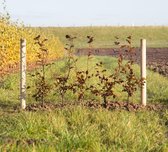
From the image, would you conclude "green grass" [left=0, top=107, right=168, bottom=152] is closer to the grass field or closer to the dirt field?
the grass field

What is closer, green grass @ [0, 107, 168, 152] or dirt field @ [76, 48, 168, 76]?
green grass @ [0, 107, 168, 152]

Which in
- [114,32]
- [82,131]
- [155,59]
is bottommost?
[82,131]

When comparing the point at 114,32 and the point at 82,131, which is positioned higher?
the point at 114,32

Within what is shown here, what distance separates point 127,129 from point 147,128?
103 cm

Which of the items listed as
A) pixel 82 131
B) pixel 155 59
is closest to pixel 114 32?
pixel 155 59

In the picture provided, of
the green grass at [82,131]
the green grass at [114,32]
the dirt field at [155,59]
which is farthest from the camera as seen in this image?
the green grass at [114,32]

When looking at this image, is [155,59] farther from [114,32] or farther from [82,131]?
[114,32]

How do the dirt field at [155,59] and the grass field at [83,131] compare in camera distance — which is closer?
the grass field at [83,131]

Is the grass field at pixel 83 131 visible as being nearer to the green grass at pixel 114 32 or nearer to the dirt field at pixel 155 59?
the dirt field at pixel 155 59

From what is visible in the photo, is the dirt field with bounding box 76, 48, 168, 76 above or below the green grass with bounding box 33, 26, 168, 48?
below

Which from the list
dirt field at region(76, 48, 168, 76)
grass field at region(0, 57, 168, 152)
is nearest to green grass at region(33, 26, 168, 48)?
dirt field at region(76, 48, 168, 76)

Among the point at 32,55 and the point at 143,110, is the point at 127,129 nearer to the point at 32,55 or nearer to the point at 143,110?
the point at 143,110

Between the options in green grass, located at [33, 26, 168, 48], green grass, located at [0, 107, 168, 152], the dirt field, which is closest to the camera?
green grass, located at [0, 107, 168, 152]

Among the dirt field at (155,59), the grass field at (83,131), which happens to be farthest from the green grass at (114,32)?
the grass field at (83,131)
